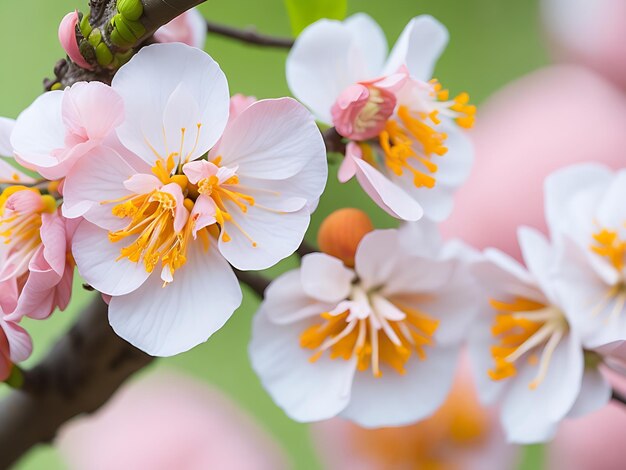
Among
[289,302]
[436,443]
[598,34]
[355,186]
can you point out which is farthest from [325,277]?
[598,34]

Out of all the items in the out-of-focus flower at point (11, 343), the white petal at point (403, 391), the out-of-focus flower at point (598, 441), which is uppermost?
the out-of-focus flower at point (11, 343)

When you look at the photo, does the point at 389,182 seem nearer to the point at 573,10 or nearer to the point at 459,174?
the point at 459,174

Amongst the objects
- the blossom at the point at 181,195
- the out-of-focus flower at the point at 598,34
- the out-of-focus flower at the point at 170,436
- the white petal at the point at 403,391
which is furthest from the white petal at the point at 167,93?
the out-of-focus flower at the point at 598,34

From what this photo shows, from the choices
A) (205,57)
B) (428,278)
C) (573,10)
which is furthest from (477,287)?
(573,10)

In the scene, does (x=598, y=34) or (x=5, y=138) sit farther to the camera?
(x=598, y=34)

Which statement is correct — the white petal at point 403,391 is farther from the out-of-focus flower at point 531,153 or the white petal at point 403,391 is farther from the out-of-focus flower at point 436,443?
the out-of-focus flower at point 531,153

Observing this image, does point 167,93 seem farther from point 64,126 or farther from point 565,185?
point 565,185

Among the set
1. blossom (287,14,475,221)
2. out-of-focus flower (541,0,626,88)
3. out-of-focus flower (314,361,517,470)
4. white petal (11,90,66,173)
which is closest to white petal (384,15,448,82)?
blossom (287,14,475,221)
